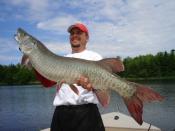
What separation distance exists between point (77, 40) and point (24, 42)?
98 centimetres

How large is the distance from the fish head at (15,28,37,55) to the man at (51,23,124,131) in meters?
0.71

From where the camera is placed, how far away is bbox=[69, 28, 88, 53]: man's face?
5312 mm

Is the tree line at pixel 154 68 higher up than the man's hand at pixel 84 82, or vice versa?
the man's hand at pixel 84 82

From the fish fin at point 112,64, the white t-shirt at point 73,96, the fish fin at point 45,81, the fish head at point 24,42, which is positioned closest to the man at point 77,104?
the white t-shirt at point 73,96

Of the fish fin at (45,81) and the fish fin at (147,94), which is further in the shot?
the fish fin at (45,81)

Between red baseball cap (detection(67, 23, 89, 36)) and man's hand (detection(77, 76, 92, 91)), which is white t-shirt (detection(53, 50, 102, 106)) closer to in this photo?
man's hand (detection(77, 76, 92, 91))

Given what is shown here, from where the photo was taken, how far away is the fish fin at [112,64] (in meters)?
4.75

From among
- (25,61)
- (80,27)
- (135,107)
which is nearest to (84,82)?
(135,107)

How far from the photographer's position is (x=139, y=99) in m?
4.43

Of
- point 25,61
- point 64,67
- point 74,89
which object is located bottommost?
point 74,89

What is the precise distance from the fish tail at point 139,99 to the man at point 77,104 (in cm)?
76

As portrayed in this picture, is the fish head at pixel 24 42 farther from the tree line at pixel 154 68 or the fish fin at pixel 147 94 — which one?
the tree line at pixel 154 68

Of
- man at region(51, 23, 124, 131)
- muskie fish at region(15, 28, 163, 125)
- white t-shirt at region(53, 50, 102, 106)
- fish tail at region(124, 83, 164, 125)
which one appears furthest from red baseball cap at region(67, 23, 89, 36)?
fish tail at region(124, 83, 164, 125)

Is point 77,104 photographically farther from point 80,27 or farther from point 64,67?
point 80,27
